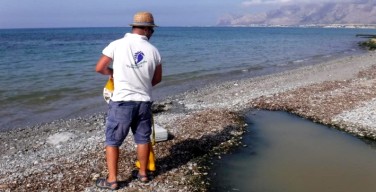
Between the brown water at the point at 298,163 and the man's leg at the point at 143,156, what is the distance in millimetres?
1362

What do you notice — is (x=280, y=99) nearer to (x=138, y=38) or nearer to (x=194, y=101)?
(x=194, y=101)

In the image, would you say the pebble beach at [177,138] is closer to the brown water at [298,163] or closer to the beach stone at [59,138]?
the beach stone at [59,138]

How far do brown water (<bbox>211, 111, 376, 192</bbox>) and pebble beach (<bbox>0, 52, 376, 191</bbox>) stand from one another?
409 mm

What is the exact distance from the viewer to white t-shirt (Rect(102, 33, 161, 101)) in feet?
19.9

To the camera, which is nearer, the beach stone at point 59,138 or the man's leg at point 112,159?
the man's leg at point 112,159

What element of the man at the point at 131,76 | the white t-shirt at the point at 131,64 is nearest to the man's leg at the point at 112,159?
the man at the point at 131,76

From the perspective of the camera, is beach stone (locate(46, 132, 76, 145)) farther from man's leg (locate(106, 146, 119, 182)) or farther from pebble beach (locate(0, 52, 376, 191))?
man's leg (locate(106, 146, 119, 182))

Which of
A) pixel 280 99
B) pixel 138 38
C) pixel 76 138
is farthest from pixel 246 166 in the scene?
pixel 280 99

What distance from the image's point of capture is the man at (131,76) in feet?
20.1

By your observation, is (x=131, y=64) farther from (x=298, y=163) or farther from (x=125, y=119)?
(x=298, y=163)

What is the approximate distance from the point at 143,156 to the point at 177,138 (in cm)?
291

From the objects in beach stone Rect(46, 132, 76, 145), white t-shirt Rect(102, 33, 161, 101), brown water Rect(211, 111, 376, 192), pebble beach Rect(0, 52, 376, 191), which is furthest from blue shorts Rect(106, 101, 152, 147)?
beach stone Rect(46, 132, 76, 145)

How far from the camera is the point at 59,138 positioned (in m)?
11.1

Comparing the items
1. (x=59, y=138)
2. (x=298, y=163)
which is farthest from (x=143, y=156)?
(x=59, y=138)
